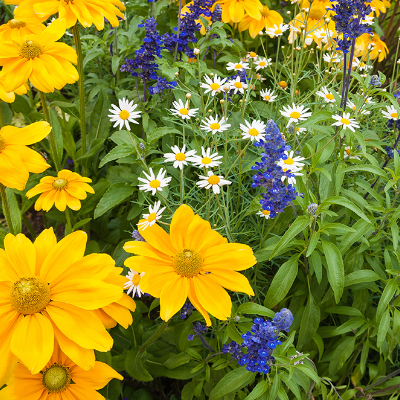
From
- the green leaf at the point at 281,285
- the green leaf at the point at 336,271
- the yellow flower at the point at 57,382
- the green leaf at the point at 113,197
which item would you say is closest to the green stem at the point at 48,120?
the green leaf at the point at 113,197

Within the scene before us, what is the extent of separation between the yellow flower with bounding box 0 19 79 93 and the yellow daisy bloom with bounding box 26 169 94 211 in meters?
0.43

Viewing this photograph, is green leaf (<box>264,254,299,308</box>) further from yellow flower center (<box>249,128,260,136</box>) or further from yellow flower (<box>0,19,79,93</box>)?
yellow flower (<box>0,19,79,93</box>)

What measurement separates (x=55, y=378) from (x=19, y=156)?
0.66 metres

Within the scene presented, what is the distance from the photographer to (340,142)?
1775 mm

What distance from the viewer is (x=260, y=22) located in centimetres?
255

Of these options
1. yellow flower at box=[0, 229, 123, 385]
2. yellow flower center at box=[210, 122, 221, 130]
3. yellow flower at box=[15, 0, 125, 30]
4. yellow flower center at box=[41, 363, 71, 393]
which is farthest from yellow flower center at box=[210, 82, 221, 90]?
yellow flower center at box=[41, 363, 71, 393]

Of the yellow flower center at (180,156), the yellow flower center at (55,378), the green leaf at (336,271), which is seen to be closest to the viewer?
the yellow flower center at (55,378)

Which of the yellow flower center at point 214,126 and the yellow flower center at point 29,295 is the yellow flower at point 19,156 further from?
the yellow flower center at point 214,126

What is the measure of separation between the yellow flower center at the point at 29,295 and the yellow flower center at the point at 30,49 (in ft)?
2.83

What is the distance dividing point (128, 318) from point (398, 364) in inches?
49.6

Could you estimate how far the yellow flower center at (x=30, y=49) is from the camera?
1385 mm

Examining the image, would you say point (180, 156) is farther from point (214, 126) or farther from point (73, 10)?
point (73, 10)

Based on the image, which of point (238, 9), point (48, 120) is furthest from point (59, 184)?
point (238, 9)

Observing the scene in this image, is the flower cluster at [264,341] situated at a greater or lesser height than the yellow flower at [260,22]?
lesser
